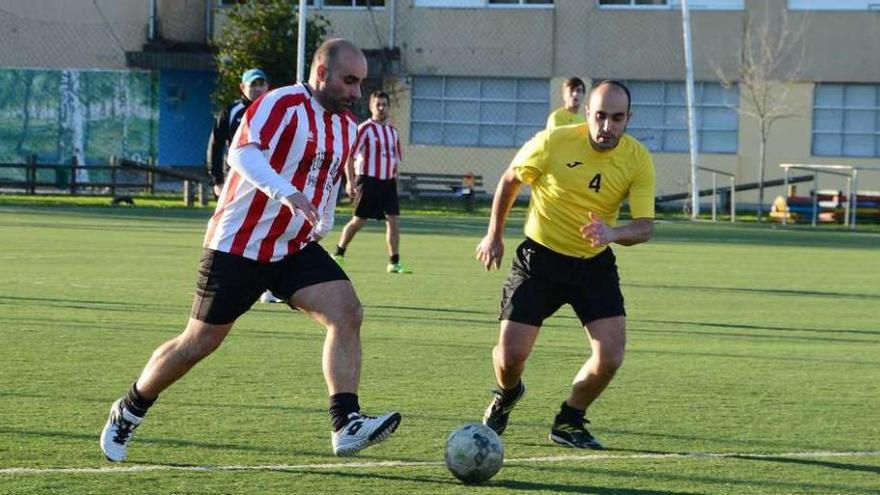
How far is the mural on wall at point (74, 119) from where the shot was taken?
45.9m

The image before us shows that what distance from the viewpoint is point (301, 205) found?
6855 mm

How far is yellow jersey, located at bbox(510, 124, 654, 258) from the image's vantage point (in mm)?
8156

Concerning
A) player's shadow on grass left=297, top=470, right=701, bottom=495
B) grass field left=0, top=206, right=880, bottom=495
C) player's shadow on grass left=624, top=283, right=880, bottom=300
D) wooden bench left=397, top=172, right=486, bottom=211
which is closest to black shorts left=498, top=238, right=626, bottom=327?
grass field left=0, top=206, right=880, bottom=495

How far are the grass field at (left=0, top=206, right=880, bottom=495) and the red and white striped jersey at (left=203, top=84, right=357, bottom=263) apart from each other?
0.96 m

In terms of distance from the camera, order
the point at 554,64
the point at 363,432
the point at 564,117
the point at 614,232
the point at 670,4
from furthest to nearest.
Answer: the point at 554,64 → the point at 670,4 → the point at 564,117 → the point at 614,232 → the point at 363,432

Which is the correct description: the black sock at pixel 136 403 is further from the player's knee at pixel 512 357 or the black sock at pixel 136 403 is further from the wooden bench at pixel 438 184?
the wooden bench at pixel 438 184

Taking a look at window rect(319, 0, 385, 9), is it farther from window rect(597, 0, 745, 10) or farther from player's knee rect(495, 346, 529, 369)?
player's knee rect(495, 346, 529, 369)

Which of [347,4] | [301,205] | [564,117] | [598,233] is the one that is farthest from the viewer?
[347,4]

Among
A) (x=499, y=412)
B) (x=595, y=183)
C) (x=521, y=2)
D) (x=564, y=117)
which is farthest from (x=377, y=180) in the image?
(x=521, y=2)

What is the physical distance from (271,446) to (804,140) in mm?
38058

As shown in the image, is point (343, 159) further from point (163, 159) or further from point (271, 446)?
point (163, 159)

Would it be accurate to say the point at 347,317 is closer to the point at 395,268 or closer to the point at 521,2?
the point at 395,268

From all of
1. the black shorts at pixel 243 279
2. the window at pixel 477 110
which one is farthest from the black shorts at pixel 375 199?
the window at pixel 477 110

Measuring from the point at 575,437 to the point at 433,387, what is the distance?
2005 mm
